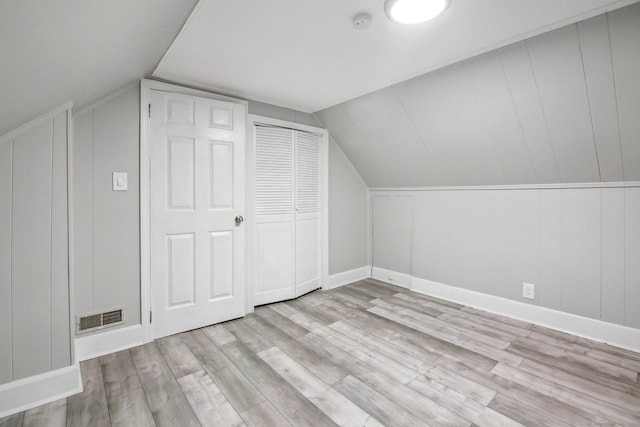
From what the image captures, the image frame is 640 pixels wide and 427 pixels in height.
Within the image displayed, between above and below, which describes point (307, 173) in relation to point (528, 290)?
above

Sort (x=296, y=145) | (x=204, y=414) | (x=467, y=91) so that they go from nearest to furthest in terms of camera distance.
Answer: (x=204, y=414)
(x=467, y=91)
(x=296, y=145)

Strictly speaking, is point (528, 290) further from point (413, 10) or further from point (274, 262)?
point (413, 10)

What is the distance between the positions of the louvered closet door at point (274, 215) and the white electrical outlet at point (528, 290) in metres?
2.20

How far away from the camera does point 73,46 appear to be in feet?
3.83

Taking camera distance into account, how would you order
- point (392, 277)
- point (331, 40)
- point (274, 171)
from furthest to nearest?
point (392, 277) < point (274, 171) < point (331, 40)

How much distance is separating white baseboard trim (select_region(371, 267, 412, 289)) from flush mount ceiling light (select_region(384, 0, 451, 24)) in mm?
2776

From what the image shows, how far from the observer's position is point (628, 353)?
85.1 inches

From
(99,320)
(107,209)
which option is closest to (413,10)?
(107,209)

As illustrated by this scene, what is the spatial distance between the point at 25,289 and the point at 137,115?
1.33 metres

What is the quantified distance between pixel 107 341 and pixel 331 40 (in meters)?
2.56

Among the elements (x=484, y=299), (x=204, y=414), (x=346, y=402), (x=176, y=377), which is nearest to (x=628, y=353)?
(x=484, y=299)

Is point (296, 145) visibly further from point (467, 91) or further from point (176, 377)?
point (176, 377)

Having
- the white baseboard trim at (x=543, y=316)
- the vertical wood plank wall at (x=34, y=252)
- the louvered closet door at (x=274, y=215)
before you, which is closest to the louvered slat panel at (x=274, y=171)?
the louvered closet door at (x=274, y=215)

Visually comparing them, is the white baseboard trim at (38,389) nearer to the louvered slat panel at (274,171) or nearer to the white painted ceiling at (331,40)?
the louvered slat panel at (274,171)
